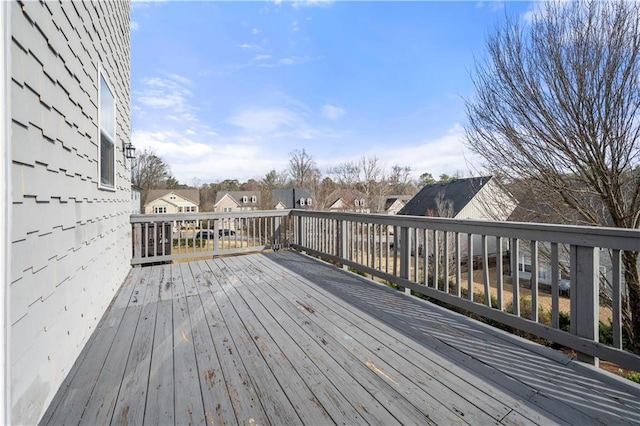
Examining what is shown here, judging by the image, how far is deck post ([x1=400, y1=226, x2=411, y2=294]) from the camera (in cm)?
319

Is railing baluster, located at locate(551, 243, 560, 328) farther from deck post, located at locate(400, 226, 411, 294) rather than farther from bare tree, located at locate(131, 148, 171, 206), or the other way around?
bare tree, located at locate(131, 148, 171, 206)

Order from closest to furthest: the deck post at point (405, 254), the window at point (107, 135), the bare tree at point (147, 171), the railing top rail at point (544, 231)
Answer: the railing top rail at point (544, 231) < the window at point (107, 135) < the deck post at point (405, 254) < the bare tree at point (147, 171)

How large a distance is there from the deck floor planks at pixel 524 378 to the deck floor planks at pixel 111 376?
1.94 m

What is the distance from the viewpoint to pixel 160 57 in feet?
22.3

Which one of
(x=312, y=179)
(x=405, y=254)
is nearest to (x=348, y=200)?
(x=312, y=179)

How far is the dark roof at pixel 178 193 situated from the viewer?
27.9 meters

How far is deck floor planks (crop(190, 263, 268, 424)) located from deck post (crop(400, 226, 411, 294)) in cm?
186

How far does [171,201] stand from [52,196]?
31.5 meters

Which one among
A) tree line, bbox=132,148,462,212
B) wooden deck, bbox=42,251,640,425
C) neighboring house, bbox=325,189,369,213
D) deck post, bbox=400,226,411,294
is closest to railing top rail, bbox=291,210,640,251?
deck post, bbox=400,226,411,294

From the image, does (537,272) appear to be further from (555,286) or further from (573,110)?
(573,110)

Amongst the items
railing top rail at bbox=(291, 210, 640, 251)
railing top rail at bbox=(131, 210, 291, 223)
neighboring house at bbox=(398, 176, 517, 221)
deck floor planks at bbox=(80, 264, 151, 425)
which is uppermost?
neighboring house at bbox=(398, 176, 517, 221)

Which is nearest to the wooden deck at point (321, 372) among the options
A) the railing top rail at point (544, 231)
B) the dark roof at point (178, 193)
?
the railing top rail at point (544, 231)

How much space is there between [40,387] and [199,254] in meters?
3.70

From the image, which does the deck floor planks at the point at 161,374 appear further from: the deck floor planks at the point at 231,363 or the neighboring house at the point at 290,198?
the neighboring house at the point at 290,198
